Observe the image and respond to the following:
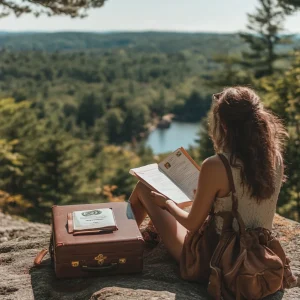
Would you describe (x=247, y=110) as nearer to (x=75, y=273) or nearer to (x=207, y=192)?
(x=207, y=192)

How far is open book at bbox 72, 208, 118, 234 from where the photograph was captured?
2.53 meters

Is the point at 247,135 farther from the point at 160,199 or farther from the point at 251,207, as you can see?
the point at 160,199

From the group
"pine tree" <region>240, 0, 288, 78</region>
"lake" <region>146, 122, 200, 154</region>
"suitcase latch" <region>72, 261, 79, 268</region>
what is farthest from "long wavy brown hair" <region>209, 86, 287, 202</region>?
"lake" <region>146, 122, 200, 154</region>

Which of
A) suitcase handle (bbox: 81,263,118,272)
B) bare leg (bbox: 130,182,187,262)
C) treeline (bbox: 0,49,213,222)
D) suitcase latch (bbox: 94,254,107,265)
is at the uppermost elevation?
bare leg (bbox: 130,182,187,262)

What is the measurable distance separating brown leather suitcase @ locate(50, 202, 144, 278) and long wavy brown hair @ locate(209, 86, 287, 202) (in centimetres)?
68

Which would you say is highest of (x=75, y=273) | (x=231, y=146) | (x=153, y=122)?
(x=231, y=146)

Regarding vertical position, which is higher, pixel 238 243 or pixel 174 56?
pixel 238 243

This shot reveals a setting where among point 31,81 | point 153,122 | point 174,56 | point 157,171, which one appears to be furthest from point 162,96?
point 157,171

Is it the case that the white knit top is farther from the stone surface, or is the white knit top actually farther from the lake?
the lake

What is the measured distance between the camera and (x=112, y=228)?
2.56 m

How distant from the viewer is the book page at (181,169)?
2742 millimetres

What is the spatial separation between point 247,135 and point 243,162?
0.41 ft

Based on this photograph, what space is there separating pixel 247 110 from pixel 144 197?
2.93ft

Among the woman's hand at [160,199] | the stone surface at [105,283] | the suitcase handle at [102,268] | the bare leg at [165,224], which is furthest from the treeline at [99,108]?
the suitcase handle at [102,268]
